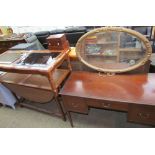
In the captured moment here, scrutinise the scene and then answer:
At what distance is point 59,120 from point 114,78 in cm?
95

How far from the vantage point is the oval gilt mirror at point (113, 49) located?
1195 mm

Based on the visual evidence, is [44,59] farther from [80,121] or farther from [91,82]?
[80,121]

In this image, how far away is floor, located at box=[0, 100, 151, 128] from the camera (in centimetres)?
175

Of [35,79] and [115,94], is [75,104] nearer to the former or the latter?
[115,94]

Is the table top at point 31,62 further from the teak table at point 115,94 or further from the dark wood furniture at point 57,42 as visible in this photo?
the teak table at point 115,94

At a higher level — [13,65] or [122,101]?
[13,65]

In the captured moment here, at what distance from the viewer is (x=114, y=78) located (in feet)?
4.79

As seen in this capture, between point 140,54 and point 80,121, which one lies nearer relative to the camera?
point 140,54

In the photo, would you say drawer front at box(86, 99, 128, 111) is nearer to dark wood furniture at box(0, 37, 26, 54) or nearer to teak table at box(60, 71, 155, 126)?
teak table at box(60, 71, 155, 126)

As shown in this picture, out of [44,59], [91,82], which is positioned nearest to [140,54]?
[91,82]

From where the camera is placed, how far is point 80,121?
1.84 metres

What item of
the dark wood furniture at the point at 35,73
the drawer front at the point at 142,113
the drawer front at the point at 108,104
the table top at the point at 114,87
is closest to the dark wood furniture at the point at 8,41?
the dark wood furniture at the point at 35,73

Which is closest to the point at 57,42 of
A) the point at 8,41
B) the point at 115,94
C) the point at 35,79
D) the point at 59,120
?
the point at 35,79
